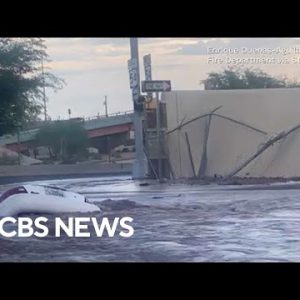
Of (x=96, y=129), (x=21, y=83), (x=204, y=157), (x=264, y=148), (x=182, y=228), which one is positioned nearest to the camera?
(x=182, y=228)

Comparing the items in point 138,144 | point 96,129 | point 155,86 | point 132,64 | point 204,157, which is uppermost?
point 132,64

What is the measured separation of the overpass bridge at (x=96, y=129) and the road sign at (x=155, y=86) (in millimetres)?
201

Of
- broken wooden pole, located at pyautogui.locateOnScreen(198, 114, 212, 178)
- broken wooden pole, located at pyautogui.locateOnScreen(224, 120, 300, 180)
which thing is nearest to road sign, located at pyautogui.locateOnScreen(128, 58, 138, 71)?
broken wooden pole, located at pyautogui.locateOnScreen(198, 114, 212, 178)

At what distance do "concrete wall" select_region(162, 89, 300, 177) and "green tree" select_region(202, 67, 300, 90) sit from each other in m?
0.06

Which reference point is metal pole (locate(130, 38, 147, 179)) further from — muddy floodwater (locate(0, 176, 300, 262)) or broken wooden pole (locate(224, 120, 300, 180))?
broken wooden pole (locate(224, 120, 300, 180))

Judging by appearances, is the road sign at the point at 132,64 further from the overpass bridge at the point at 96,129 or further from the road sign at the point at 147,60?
the overpass bridge at the point at 96,129

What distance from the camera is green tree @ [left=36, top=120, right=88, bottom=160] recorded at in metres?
6.68

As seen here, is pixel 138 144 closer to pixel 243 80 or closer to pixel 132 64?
pixel 132 64

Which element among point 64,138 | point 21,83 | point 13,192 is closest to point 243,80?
point 64,138

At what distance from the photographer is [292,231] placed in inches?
255

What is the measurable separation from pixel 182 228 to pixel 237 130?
0.86 meters

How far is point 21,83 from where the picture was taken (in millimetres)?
6801

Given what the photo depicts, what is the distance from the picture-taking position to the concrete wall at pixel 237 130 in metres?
6.84
